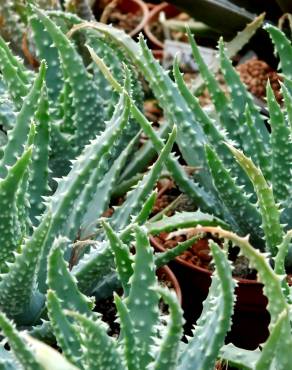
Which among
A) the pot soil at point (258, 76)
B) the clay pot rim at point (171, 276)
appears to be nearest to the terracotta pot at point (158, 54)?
the pot soil at point (258, 76)

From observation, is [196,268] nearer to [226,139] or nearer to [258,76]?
[226,139]

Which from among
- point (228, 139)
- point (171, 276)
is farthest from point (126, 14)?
point (171, 276)

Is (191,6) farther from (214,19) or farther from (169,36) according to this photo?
(169,36)

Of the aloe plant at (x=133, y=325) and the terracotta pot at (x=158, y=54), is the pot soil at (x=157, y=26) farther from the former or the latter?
the aloe plant at (x=133, y=325)

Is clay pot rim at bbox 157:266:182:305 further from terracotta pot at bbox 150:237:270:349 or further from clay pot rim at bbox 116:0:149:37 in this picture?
clay pot rim at bbox 116:0:149:37

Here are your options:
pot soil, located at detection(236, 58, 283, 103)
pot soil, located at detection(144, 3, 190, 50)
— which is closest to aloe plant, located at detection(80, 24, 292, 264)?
pot soil, located at detection(236, 58, 283, 103)

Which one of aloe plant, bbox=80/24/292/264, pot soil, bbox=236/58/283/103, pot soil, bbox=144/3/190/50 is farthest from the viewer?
pot soil, bbox=144/3/190/50
